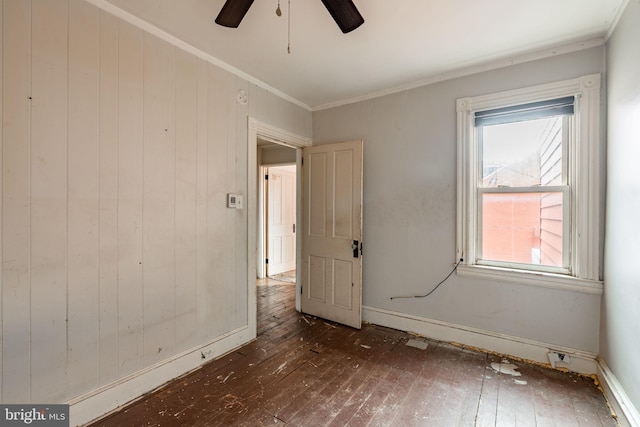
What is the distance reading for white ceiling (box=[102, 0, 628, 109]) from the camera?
1.83m

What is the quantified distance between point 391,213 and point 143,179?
2.33 meters

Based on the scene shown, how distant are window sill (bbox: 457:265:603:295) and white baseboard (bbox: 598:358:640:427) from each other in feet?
1.74

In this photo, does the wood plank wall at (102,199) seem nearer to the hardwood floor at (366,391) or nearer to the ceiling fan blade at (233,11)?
the hardwood floor at (366,391)

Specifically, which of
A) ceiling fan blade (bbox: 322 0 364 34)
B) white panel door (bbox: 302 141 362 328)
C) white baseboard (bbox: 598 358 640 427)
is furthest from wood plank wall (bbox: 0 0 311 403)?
white baseboard (bbox: 598 358 640 427)

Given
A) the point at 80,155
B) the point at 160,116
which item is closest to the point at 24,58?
the point at 80,155

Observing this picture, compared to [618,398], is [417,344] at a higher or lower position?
lower

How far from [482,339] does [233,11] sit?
318 centimetres

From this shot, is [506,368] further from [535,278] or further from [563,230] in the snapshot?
[563,230]

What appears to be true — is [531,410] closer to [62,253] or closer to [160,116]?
[62,253]

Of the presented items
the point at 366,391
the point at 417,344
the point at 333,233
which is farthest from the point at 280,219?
the point at 366,391

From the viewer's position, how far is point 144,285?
6.57ft

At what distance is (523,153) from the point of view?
8.26 ft

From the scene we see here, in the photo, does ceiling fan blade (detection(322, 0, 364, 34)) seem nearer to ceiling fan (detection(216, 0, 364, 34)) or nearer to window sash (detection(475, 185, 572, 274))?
ceiling fan (detection(216, 0, 364, 34))

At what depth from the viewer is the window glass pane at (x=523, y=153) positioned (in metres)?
2.40
